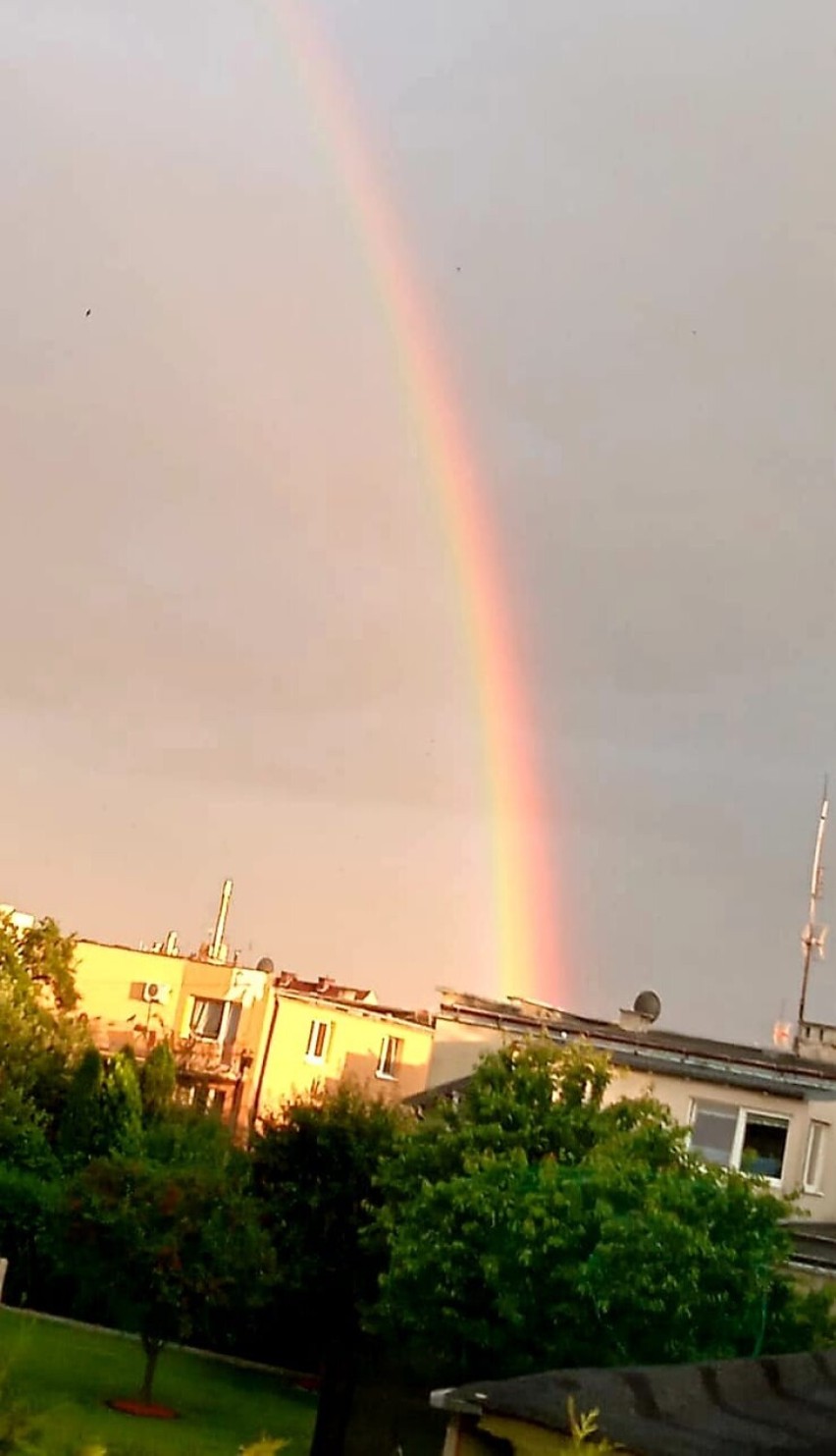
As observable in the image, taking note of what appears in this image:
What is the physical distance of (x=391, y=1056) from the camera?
219ft

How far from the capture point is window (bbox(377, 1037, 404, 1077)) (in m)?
66.4

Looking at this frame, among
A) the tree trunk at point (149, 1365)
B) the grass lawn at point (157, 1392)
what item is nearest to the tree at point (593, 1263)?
the grass lawn at point (157, 1392)

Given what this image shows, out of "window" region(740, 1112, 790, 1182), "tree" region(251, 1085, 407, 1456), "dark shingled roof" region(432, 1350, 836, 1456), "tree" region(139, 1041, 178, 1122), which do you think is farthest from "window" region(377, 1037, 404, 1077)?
"dark shingled roof" region(432, 1350, 836, 1456)

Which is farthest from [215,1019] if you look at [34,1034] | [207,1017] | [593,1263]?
[593,1263]

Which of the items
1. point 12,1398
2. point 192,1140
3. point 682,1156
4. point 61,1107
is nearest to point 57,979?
point 61,1107

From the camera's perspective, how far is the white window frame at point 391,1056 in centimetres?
6631

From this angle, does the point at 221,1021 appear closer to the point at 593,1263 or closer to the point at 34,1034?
the point at 34,1034

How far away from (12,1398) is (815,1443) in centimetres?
536

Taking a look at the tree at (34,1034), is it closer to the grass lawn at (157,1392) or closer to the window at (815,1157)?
the grass lawn at (157,1392)

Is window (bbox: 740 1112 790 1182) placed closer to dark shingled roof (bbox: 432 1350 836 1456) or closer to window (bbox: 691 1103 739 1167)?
window (bbox: 691 1103 739 1167)

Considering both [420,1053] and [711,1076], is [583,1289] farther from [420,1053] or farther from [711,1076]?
[420,1053]

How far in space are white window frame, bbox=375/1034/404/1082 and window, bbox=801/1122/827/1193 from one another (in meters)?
25.9

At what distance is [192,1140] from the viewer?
39.8 m

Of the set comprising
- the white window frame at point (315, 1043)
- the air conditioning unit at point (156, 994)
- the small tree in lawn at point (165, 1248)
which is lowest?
the small tree in lawn at point (165, 1248)
